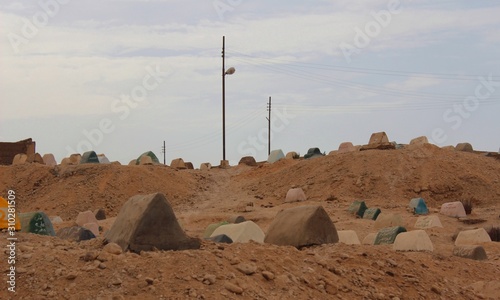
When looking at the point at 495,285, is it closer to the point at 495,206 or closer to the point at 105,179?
the point at 495,206

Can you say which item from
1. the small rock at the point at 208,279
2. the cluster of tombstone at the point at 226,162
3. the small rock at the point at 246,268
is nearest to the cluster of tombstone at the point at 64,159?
the cluster of tombstone at the point at 226,162

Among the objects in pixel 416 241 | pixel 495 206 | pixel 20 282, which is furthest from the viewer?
pixel 495 206

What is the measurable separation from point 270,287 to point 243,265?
35 centimetres

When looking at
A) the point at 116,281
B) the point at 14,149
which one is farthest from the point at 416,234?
the point at 14,149

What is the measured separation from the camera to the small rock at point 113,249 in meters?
7.33

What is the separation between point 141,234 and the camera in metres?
7.55

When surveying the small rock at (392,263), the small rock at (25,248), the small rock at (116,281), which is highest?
the small rock at (25,248)

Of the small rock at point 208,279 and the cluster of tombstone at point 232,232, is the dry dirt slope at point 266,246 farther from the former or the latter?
the cluster of tombstone at point 232,232

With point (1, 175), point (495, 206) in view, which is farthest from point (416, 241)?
point (1, 175)

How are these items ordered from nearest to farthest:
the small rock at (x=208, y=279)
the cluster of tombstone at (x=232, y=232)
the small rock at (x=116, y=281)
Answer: the small rock at (x=116, y=281), the small rock at (x=208, y=279), the cluster of tombstone at (x=232, y=232)

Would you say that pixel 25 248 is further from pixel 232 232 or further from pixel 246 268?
pixel 232 232

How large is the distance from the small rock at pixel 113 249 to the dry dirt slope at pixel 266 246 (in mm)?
157

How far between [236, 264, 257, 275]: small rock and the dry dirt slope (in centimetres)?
3

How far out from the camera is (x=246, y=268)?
7375mm
